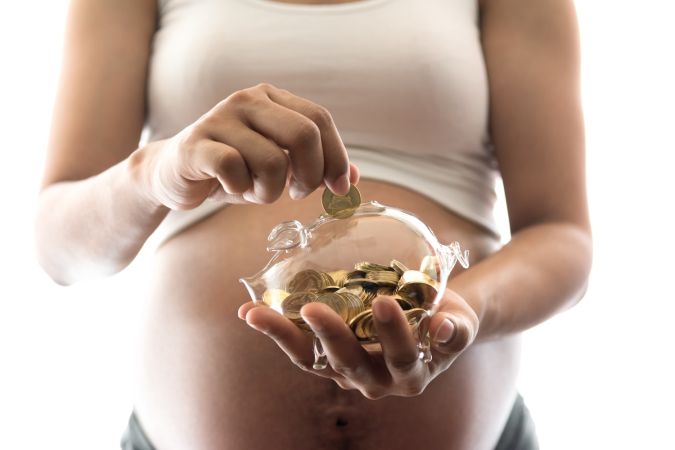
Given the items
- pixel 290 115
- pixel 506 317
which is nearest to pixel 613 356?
pixel 506 317

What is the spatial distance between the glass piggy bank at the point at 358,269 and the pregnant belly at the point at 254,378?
0.57ft

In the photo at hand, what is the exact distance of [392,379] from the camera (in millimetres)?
643

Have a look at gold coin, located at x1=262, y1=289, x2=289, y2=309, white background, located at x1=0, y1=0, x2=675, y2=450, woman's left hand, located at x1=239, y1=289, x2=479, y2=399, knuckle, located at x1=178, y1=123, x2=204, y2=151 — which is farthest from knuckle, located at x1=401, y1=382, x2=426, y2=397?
white background, located at x1=0, y1=0, x2=675, y2=450

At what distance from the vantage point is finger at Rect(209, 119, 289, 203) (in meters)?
0.57

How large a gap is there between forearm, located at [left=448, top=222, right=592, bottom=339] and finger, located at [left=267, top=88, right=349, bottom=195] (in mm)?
201

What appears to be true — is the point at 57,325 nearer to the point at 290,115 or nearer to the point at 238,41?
the point at 238,41

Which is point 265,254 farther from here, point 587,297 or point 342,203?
point 587,297

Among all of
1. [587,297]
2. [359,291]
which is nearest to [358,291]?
[359,291]

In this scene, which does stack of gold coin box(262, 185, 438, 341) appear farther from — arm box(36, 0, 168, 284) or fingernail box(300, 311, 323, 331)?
arm box(36, 0, 168, 284)

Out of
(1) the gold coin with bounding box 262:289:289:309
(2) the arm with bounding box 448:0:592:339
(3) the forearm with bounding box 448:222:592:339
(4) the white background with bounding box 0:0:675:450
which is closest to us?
(1) the gold coin with bounding box 262:289:289:309

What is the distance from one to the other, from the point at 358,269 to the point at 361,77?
1.12 ft

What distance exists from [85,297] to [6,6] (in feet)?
1.76

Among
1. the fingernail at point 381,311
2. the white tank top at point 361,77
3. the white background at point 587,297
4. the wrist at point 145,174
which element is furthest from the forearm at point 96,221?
the white background at point 587,297

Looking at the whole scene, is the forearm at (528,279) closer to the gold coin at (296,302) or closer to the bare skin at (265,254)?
the bare skin at (265,254)
